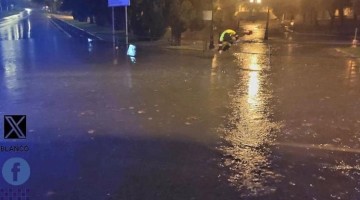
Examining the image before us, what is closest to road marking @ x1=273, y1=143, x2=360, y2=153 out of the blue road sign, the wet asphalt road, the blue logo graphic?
the wet asphalt road

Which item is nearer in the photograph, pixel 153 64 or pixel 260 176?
pixel 260 176

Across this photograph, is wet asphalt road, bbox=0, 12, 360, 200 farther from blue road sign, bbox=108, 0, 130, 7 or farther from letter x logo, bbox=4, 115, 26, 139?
blue road sign, bbox=108, 0, 130, 7

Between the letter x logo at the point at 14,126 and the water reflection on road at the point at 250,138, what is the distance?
3.83 m

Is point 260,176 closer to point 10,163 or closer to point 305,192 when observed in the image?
point 305,192

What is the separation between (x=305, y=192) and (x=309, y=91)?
750 centimetres

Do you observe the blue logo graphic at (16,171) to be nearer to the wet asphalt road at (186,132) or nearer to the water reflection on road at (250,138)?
the wet asphalt road at (186,132)

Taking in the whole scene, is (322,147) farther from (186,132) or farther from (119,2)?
(119,2)

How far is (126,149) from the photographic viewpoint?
707cm

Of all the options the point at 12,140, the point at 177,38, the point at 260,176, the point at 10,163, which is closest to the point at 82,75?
the point at 12,140

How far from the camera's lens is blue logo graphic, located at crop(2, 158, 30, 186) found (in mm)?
5785

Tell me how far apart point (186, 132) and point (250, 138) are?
1.24 metres

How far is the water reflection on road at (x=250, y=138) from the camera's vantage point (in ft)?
19.1

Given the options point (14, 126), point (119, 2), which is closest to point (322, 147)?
point (14, 126)

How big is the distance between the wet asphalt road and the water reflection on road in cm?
2
